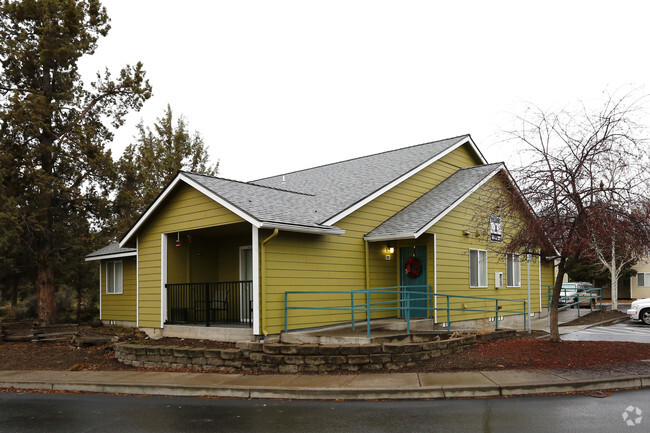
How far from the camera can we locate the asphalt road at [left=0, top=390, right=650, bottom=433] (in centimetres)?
714

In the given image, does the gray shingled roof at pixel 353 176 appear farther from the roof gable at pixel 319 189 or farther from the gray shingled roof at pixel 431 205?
the gray shingled roof at pixel 431 205

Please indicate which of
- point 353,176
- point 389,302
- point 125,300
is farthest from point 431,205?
point 125,300

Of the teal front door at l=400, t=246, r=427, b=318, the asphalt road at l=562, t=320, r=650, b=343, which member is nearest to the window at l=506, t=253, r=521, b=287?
the asphalt road at l=562, t=320, r=650, b=343

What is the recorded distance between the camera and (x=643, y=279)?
4272 centimetres

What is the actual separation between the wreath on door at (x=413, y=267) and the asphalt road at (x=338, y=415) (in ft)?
24.2

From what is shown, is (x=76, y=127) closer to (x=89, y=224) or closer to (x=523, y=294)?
(x=89, y=224)

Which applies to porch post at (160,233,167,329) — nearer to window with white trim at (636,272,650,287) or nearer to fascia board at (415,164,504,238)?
fascia board at (415,164,504,238)

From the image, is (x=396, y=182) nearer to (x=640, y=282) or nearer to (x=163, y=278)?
(x=163, y=278)

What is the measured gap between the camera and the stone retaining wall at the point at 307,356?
10727 mm

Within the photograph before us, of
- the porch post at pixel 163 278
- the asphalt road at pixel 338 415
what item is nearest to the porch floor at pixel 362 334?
the asphalt road at pixel 338 415

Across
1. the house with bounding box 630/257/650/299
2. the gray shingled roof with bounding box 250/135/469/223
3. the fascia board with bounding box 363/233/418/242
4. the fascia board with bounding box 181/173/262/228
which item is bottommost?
the house with bounding box 630/257/650/299

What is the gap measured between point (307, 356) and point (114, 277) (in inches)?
529

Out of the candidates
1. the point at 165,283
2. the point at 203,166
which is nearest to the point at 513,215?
the point at 165,283

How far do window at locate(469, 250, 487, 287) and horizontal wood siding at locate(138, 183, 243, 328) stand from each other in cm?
849
